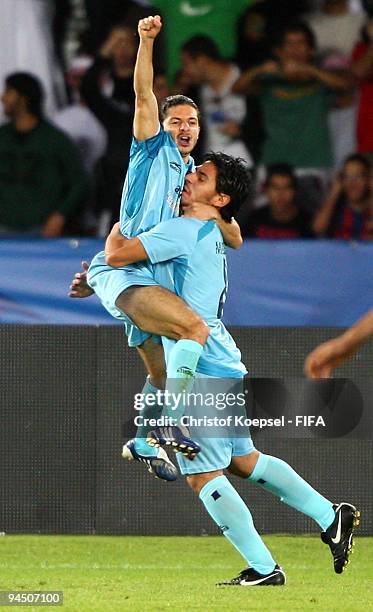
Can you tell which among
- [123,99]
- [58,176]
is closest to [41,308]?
[58,176]

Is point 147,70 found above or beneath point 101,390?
above

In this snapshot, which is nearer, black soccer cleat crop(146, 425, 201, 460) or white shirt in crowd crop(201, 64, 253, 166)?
black soccer cleat crop(146, 425, 201, 460)

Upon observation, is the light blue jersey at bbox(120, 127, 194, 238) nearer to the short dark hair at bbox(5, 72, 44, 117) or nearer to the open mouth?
the open mouth

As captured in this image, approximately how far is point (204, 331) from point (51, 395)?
3.60m

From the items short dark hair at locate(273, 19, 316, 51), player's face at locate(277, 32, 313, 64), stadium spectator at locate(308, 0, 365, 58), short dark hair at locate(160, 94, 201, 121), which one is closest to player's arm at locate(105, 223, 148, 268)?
short dark hair at locate(160, 94, 201, 121)

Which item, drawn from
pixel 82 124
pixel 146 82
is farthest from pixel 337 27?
pixel 146 82

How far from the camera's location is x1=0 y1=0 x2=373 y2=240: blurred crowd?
440 inches

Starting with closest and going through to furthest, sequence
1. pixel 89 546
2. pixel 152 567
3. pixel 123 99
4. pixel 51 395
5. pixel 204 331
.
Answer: pixel 204 331 → pixel 152 567 → pixel 89 546 → pixel 51 395 → pixel 123 99

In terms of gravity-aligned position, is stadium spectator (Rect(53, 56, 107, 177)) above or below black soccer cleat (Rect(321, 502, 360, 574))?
above

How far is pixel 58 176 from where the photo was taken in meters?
11.2

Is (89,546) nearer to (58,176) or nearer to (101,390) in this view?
(101,390)

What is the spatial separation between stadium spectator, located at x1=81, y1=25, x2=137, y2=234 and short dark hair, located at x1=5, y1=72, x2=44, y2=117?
0.39 metres

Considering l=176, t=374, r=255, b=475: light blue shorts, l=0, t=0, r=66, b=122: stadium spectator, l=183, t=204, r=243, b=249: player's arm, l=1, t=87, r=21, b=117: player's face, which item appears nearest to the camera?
l=176, t=374, r=255, b=475: light blue shorts

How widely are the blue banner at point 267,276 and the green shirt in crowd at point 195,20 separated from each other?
6.77 feet
